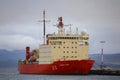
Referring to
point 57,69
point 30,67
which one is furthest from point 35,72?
point 57,69

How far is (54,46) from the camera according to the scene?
248 feet

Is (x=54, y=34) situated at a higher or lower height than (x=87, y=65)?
higher

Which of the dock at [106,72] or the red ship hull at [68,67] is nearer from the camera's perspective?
the red ship hull at [68,67]

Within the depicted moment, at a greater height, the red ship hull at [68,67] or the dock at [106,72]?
the red ship hull at [68,67]

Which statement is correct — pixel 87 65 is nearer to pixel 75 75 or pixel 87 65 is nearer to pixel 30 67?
pixel 75 75

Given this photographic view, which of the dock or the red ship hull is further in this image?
the dock

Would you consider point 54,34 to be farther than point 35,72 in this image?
No

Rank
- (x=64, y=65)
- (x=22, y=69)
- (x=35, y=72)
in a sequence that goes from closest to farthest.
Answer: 1. (x=64, y=65)
2. (x=35, y=72)
3. (x=22, y=69)

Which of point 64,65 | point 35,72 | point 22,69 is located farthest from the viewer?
point 22,69

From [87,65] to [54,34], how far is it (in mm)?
7370

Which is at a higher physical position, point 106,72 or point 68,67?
point 68,67

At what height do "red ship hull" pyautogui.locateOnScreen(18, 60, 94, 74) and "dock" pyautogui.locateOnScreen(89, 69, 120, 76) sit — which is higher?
"red ship hull" pyautogui.locateOnScreen(18, 60, 94, 74)

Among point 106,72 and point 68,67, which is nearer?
point 68,67

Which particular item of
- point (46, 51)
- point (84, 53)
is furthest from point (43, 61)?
point (84, 53)
